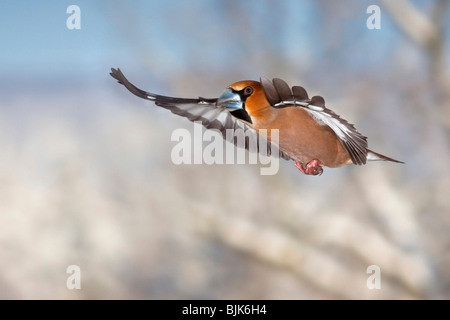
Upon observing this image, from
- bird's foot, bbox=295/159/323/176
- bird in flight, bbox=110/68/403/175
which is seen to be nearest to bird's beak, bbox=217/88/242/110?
bird in flight, bbox=110/68/403/175

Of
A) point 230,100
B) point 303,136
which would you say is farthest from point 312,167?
point 230,100

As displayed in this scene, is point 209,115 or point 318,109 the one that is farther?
point 209,115

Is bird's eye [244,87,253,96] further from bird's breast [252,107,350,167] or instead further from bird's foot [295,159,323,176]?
bird's foot [295,159,323,176]

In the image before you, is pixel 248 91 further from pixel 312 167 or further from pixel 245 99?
pixel 312 167

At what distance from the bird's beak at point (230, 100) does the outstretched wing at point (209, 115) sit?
1.5 inches

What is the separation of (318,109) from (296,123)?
4 centimetres

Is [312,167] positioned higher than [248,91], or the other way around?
[248,91]

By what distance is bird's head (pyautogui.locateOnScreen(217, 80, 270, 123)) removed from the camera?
2.54 feet

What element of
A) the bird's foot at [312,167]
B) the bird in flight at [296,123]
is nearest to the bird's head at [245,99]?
the bird in flight at [296,123]

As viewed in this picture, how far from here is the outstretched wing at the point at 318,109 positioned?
720mm

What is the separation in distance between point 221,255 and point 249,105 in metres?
0.79

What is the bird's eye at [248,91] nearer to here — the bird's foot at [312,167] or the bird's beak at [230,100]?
the bird's beak at [230,100]

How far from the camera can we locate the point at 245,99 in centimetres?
78

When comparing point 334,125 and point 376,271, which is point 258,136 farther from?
point 376,271
